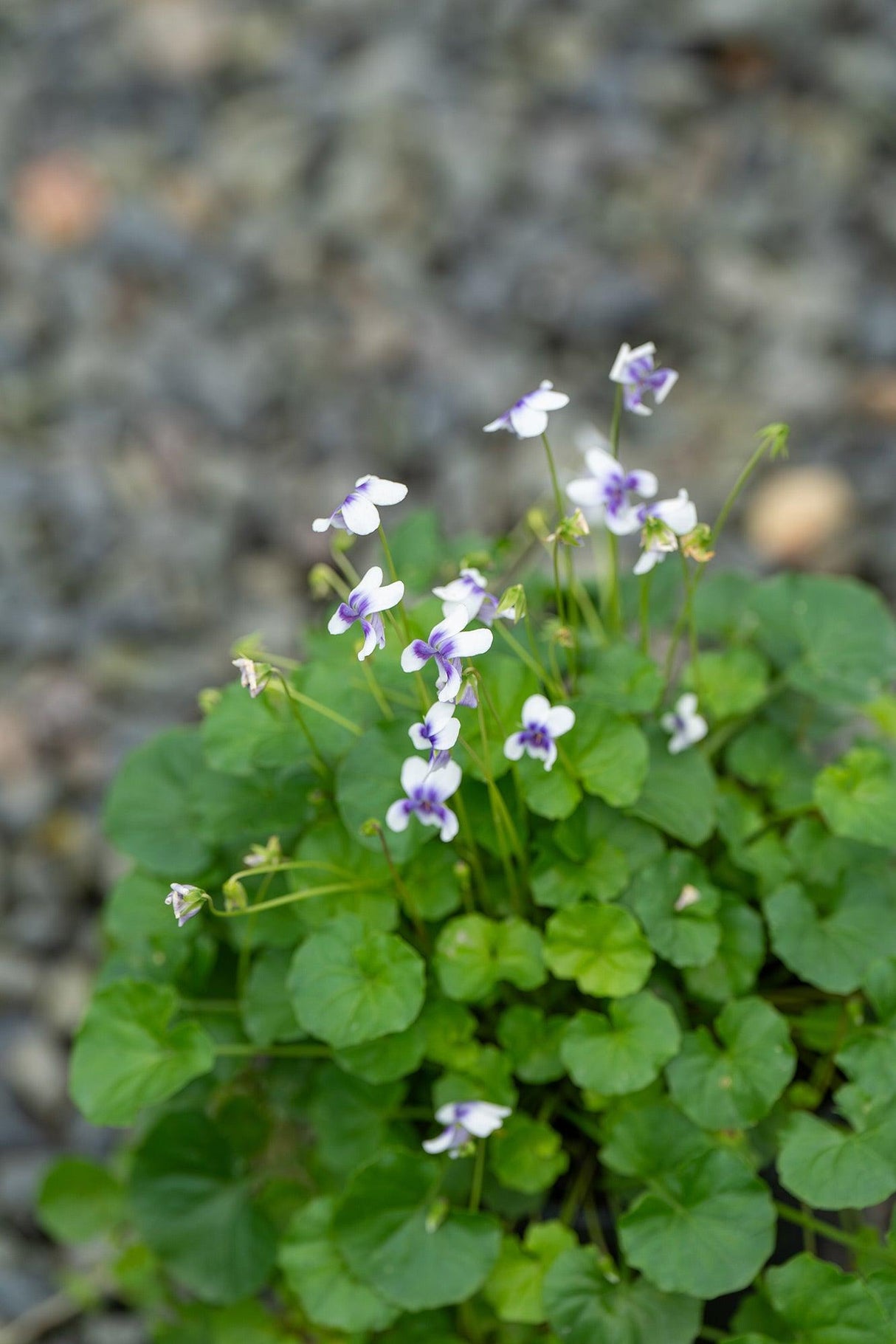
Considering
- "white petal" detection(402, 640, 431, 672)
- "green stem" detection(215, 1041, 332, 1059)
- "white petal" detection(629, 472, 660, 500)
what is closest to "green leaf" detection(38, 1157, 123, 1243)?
"green stem" detection(215, 1041, 332, 1059)

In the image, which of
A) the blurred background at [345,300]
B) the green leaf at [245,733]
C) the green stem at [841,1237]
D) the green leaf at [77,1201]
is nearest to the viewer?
the green stem at [841,1237]

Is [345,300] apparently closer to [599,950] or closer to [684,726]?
[684,726]

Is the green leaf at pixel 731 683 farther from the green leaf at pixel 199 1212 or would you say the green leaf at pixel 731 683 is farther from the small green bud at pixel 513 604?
the green leaf at pixel 199 1212

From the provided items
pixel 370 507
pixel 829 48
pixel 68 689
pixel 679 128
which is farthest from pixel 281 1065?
pixel 829 48

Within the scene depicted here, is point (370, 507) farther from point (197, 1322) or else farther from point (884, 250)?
point (884, 250)

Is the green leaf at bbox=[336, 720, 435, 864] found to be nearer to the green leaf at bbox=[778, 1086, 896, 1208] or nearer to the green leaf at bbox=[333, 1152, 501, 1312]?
the green leaf at bbox=[333, 1152, 501, 1312]

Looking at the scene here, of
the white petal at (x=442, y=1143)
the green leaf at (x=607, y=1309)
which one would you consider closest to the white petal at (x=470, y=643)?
the white petal at (x=442, y=1143)
